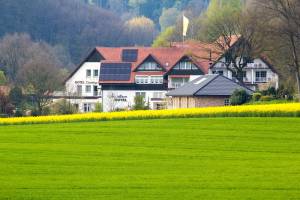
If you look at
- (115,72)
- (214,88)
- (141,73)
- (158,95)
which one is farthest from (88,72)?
(214,88)

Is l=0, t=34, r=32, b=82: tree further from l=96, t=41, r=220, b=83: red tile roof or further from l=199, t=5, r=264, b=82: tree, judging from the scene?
l=199, t=5, r=264, b=82: tree

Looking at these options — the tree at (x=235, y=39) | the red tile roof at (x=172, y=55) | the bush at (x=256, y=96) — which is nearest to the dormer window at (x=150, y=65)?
the red tile roof at (x=172, y=55)

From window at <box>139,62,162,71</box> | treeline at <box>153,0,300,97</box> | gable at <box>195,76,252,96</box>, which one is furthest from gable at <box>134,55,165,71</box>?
gable at <box>195,76,252,96</box>

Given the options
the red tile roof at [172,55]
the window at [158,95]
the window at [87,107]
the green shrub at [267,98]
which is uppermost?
the red tile roof at [172,55]

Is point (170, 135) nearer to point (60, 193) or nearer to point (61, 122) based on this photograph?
point (61, 122)

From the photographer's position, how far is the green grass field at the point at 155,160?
91.8 feet

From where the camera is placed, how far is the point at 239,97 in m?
73.9

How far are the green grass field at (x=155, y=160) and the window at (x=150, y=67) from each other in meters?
57.7

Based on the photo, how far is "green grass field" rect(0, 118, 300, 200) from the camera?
27984 millimetres

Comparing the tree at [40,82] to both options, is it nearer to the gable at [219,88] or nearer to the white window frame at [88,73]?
the white window frame at [88,73]

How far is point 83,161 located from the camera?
35.0m

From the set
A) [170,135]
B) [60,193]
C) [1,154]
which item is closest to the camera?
[60,193]

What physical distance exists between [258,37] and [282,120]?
126ft

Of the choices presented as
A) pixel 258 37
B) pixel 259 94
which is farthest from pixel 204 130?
pixel 258 37
